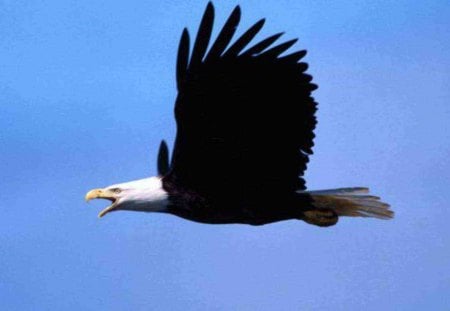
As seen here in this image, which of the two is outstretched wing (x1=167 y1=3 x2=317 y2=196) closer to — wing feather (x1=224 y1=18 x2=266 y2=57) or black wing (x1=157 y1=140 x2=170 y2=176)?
wing feather (x1=224 y1=18 x2=266 y2=57)

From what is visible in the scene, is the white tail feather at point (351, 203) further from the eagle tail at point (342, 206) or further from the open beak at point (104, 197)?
the open beak at point (104, 197)

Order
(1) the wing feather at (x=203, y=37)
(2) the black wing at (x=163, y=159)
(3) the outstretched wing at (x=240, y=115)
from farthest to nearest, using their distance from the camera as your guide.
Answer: (2) the black wing at (x=163, y=159) → (3) the outstretched wing at (x=240, y=115) → (1) the wing feather at (x=203, y=37)

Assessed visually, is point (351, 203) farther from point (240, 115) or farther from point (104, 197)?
point (104, 197)

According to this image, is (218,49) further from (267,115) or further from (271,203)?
(271,203)

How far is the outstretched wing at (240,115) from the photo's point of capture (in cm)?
915

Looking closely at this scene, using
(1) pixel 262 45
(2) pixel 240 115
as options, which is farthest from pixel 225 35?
(2) pixel 240 115

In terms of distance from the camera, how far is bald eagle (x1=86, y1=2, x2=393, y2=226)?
30.1 ft

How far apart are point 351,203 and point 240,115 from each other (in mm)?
1553

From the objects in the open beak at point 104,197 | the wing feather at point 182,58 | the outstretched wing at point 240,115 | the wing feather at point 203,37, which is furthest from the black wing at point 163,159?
the wing feather at point 203,37

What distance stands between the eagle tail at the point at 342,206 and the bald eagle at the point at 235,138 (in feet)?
0.10

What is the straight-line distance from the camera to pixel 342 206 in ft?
33.9

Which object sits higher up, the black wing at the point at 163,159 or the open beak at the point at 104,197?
the black wing at the point at 163,159

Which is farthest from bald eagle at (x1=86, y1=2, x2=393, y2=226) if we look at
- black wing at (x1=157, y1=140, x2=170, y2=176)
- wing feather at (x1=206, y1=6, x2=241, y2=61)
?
black wing at (x1=157, y1=140, x2=170, y2=176)

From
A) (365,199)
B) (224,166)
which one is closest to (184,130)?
(224,166)
